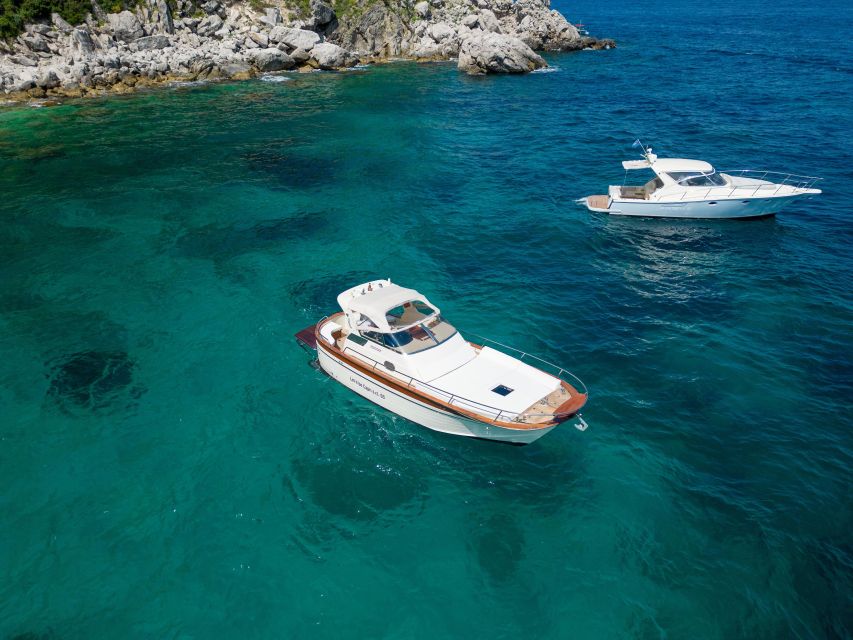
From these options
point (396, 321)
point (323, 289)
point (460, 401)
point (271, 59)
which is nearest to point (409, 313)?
point (396, 321)

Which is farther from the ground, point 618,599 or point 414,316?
point 414,316

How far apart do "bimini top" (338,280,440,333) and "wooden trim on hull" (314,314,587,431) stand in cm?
151

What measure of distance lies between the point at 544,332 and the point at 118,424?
18.9 meters

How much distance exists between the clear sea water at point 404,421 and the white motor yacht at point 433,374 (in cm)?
131

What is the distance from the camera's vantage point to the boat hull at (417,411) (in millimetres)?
18484

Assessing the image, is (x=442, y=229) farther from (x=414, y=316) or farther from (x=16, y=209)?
(x=16, y=209)

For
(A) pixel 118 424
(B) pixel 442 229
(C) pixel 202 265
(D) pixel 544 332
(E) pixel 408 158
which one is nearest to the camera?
(A) pixel 118 424

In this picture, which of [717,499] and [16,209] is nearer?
[717,499]

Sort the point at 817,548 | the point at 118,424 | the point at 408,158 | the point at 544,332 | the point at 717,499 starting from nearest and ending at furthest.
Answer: the point at 817,548 → the point at 717,499 → the point at 118,424 → the point at 544,332 → the point at 408,158

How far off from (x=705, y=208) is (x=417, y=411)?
89.1ft

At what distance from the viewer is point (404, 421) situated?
2094 cm

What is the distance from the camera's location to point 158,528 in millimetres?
16938

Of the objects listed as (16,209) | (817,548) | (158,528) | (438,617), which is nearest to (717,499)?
(817,548)

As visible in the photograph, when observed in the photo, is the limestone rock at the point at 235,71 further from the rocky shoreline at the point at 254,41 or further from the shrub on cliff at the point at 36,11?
the shrub on cliff at the point at 36,11
